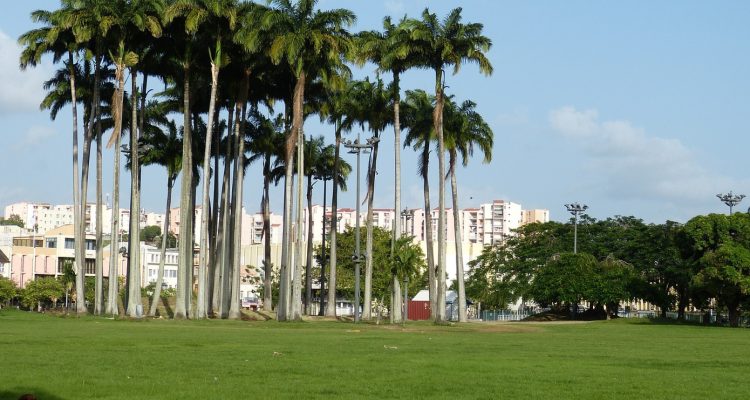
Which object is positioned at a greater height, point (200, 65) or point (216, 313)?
point (200, 65)

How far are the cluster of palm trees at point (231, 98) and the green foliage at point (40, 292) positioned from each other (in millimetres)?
55206

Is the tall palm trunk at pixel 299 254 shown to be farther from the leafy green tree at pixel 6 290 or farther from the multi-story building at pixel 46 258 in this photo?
the multi-story building at pixel 46 258

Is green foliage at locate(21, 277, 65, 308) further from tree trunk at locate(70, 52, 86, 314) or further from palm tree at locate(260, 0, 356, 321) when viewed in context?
palm tree at locate(260, 0, 356, 321)

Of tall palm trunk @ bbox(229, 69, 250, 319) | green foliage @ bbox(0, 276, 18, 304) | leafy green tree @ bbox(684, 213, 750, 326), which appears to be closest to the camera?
tall palm trunk @ bbox(229, 69, 250, 319)

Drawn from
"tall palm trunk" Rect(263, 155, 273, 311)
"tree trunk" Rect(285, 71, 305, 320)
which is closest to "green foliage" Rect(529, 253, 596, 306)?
"tall palm trunk" Rect(263, 155, 273, 311)

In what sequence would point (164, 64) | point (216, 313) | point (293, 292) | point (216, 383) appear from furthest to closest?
point (216, 313), point (164, 64), point (293, 292), point (216, 383)

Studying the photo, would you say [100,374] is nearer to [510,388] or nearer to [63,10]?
[510,388]

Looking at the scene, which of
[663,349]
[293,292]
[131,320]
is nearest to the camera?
[663,349]

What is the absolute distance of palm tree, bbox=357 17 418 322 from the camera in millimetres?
68250

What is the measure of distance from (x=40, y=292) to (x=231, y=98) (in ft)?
223

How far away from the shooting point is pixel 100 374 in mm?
20891

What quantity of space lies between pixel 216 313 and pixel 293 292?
12053 mm

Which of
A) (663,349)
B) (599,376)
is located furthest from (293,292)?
(599,376)

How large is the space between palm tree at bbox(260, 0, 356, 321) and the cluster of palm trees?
0.08m
